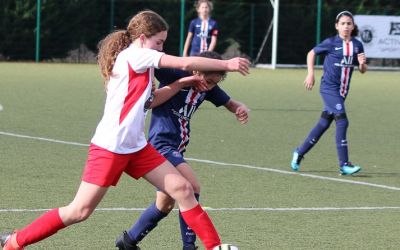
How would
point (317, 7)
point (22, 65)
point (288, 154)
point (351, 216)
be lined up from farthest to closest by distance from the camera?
point (317, 7) → point (22, 65) → point (288, 154) → point (351, 216)

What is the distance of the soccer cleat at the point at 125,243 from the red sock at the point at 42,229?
817 millimetres

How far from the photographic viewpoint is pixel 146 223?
7.37 metres

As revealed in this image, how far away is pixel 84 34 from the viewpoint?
125ft

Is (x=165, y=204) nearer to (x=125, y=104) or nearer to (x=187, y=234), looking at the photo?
(x=187, y=234)

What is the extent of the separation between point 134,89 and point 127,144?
34 cm

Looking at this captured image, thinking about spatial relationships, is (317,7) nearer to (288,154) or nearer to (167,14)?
(167,14)

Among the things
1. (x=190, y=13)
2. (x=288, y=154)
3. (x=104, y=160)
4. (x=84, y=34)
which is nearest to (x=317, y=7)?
(x=190, y=13)

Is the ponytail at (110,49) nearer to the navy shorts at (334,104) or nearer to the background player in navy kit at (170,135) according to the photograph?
the background player in navy kit at (170,135)

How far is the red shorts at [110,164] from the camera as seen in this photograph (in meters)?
6.53

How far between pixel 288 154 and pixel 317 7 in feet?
90.0

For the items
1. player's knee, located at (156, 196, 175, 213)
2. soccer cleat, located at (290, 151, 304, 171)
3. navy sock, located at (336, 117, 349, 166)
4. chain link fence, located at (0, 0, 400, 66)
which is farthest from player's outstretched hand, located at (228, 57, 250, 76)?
chain link fence, located at (0, 0, 400, 66)

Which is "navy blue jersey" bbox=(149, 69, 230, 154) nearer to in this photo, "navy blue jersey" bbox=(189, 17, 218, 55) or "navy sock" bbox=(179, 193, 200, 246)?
"navy sock" bbox=(179, 193, 200, 246)

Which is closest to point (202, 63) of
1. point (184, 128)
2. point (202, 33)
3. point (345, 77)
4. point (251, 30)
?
point (184, 128)

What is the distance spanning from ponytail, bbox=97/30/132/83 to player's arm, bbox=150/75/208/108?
0.51 metres
